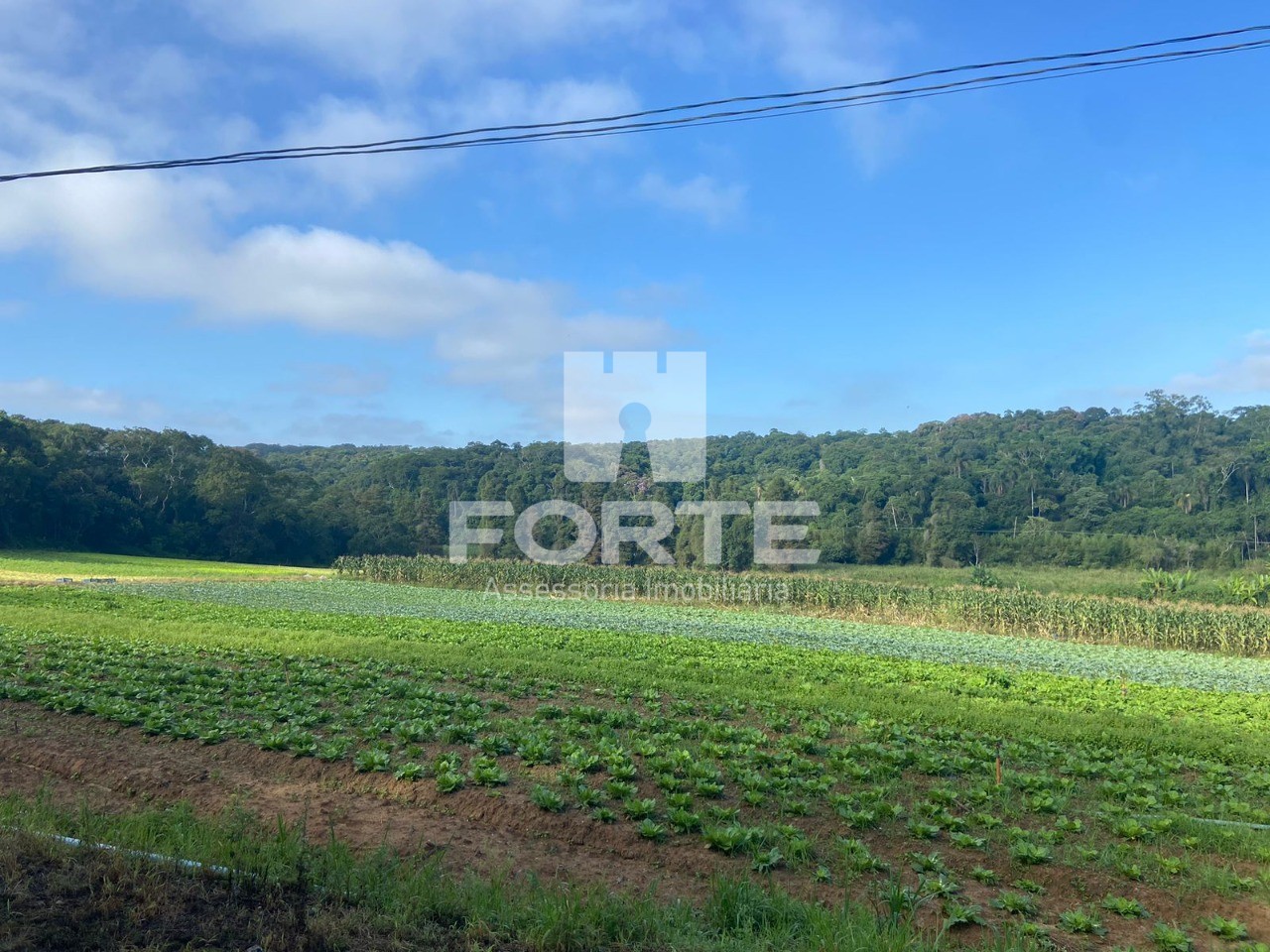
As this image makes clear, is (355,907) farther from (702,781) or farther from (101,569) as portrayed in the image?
(101,569)

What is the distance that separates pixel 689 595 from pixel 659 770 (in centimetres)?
3576

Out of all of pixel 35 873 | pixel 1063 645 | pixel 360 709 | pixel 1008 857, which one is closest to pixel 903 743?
pixel 1008 857

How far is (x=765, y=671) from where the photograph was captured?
17438mm

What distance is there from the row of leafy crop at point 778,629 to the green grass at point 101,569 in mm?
7671

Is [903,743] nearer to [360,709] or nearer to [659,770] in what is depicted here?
[659,770]

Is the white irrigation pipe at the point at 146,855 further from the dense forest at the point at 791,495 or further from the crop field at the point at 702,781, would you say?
the dense forest at the point at 791,495

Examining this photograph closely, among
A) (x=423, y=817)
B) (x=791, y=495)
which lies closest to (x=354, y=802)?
(x=423, y=817)

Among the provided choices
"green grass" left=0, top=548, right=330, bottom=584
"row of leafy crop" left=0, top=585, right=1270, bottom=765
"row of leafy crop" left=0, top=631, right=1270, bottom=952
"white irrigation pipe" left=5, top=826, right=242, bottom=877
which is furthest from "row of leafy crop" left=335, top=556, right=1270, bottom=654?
"white irrigation pipe" left=5, top=826, right=242, bottom=877

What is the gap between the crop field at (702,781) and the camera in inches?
231

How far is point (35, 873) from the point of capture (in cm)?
496

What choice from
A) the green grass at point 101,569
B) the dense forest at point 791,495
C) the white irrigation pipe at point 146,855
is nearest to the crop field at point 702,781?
the white irrigation pipe at point 146,855

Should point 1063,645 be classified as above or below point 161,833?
below

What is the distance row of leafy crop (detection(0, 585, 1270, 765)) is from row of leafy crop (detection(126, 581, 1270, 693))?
2.46 metres

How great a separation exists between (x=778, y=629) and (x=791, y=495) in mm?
44145
